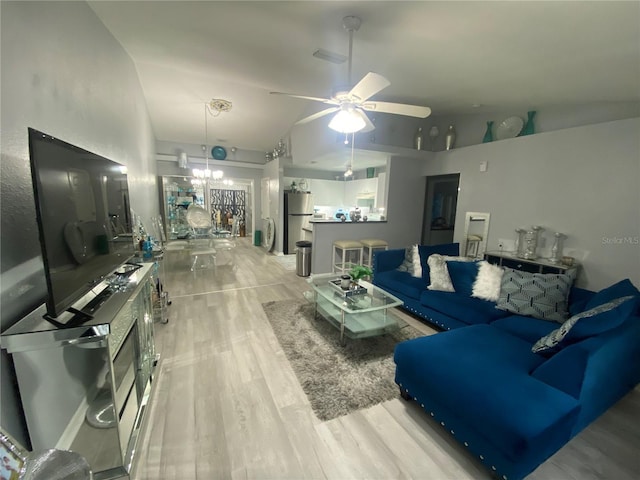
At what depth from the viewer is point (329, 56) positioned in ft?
8.04

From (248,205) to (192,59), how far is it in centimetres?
606

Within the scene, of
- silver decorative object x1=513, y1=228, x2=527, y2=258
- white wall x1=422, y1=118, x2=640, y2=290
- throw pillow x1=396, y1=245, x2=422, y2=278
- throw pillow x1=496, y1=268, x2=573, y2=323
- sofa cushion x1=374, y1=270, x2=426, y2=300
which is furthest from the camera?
silver decorative object x1=513, y1=228, x2=527, y2=258

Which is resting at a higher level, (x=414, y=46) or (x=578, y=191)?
(x=414, y=46)

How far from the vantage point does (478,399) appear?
1306 millimetres

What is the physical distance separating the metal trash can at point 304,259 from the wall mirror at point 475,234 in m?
2.67

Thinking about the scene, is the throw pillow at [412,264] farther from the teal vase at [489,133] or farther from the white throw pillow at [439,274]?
the teal vase at [489,133]

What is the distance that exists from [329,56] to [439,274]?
253 cm

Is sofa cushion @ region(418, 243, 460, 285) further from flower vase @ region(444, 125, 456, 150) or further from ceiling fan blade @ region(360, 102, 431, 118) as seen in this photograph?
flower vase @ region(444, 125, 456, 150)

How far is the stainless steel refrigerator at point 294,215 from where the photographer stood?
245 inches

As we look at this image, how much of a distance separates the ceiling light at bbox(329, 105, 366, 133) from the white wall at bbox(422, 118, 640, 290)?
2485 millimetres

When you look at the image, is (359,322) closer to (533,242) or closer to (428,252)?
(428,252)

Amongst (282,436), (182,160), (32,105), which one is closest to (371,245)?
(282,436)

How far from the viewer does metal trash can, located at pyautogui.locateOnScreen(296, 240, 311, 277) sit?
4.52 m

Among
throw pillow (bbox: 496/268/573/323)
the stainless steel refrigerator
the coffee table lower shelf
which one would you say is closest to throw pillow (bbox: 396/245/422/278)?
the coffee table lower shelf
